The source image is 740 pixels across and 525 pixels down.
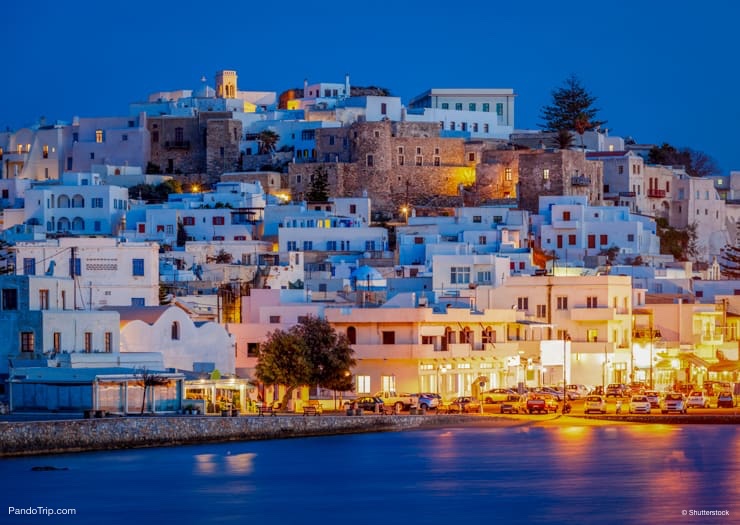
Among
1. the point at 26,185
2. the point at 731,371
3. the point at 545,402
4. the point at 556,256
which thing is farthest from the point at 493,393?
the point at 26,185

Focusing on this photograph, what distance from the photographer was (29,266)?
68.0 meters

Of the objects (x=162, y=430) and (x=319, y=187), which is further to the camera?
(x=319, y=187)

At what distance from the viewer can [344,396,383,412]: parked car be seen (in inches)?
2426

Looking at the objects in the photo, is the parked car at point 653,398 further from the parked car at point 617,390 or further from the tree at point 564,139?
the tree at point 564,139

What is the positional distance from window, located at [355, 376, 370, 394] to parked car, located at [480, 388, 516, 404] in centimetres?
386

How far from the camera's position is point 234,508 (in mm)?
45188

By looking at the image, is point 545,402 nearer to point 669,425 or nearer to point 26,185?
point 669,425

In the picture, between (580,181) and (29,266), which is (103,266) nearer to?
(29,266)

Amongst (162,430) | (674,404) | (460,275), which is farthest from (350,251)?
(162,430)

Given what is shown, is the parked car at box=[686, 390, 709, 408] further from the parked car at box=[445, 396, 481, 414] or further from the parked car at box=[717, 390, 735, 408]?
the parked car at box=[445, 396, 481, 414]

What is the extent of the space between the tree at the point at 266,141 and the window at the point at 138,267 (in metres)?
39.3

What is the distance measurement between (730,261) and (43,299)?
2145 inches

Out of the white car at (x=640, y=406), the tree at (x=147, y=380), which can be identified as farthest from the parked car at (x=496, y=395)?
the tree at (x=147, y=380)

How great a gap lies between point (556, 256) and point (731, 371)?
14281mm
